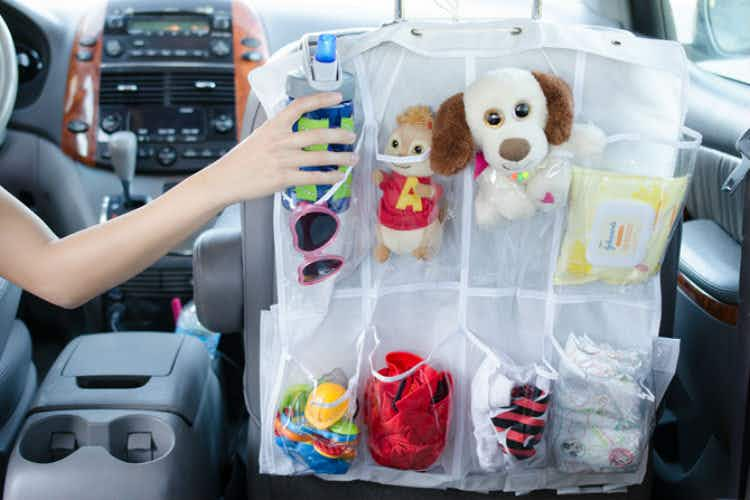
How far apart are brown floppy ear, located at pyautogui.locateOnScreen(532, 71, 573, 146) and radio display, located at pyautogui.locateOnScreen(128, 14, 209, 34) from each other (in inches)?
61.2

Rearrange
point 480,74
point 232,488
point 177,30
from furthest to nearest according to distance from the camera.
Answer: point 177,30 < point 232,488 < point 480,74

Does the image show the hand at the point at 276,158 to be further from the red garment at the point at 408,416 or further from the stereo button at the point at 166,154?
the stereo button at the point at 166,154

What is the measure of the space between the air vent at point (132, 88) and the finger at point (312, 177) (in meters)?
1.47

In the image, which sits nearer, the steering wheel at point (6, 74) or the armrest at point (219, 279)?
the armrest at point (219, 279)

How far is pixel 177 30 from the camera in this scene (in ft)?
8.15

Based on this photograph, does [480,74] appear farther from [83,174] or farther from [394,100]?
[83,174]

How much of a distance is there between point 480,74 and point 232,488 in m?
0.90

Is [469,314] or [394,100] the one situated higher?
[394,100]

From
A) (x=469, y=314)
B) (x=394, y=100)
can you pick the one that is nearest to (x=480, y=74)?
(x=394, y=100)

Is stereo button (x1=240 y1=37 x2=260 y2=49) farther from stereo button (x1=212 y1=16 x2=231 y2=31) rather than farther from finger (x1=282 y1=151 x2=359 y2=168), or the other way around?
finger (x1=282 y1=151 x2=359 y2=168)

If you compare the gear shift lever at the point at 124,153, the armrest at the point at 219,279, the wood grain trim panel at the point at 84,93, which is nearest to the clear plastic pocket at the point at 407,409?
the armrest at the point at 219,279

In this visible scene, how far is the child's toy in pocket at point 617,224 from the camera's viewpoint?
122 cm

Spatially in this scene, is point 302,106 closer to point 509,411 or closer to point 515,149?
point 515,149

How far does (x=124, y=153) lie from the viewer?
2340 mm
